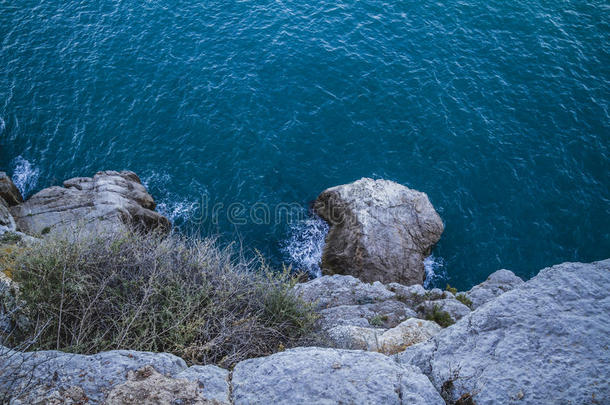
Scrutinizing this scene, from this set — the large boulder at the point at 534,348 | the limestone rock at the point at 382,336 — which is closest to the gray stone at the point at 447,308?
the limestone rock at the point at 382,336

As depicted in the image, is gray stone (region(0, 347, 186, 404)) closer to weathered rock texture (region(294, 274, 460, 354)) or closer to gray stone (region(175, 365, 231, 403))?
gray stone (region(175, 365, 231, 403))

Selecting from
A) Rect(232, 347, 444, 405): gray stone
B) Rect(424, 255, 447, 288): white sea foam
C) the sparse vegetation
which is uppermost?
Rect(232, 347, 444, 405): gray stone

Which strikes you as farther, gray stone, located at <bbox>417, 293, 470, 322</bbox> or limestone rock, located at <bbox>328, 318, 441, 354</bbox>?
gray stone, located at <bbox>417, 293, 470, 322</bbox>

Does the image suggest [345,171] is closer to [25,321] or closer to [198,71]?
[198,71]

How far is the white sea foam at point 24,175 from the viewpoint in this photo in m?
24.6

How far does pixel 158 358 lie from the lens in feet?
26.3

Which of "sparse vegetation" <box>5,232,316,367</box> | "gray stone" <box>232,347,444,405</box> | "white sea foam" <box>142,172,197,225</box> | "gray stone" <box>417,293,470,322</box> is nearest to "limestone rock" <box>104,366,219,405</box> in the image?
"gray stone" <box>232,347,444,405</box>

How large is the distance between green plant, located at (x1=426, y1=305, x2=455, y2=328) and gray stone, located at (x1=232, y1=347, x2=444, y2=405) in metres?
6.25

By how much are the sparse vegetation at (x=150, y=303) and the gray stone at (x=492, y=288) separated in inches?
304

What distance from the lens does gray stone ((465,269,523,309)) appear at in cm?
1617

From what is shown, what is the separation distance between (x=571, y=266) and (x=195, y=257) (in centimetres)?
936

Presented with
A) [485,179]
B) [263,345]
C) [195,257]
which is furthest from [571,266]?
[485,179]

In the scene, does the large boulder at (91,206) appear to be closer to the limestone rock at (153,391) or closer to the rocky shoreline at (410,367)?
the rocky shoreline at (410,367)

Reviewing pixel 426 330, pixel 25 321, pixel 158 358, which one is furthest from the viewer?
pixel 426 330
